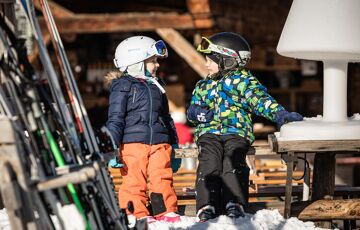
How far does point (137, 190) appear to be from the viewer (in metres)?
6.09

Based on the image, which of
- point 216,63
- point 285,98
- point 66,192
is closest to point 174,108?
point 285,98

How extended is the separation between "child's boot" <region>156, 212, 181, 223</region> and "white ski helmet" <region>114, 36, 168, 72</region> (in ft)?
3.58

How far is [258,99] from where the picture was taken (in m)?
6.16

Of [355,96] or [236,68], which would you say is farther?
[355,96]

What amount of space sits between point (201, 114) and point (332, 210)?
44.3 inches

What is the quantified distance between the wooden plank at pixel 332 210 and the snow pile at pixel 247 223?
8 cm

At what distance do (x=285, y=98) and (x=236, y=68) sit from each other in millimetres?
10438

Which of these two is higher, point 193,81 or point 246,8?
point 246,8

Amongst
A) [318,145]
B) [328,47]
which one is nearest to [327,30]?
[328,47]

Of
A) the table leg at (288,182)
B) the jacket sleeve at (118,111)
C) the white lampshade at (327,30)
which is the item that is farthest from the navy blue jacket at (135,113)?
the white lampshade at (327,30)

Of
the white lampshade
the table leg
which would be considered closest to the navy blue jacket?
the table leg

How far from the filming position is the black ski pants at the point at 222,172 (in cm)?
606

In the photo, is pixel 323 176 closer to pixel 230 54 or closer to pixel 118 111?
pixel 230 54

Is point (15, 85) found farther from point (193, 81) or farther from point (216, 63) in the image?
point (193, 81)
